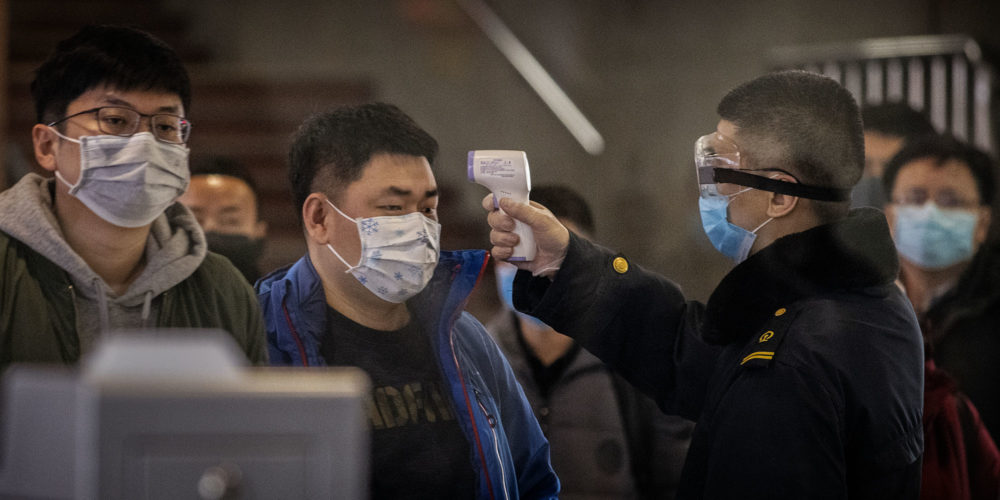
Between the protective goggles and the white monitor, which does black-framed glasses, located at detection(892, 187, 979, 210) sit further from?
the white monitor

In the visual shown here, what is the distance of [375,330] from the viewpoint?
6.92 feet

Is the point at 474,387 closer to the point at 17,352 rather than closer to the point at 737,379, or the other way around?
the point at 737,379

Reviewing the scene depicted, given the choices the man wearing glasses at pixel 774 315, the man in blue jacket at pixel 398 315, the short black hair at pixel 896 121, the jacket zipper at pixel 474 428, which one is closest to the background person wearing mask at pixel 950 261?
the short black hair at pixel 896 121

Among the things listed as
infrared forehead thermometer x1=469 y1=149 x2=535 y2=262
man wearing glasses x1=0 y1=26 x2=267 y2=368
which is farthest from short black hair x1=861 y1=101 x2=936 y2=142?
man wearing glasses x1=0 y1=26 x2=267 y2=368

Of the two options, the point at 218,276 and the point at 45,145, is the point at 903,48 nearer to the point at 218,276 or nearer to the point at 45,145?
the point at 218,276

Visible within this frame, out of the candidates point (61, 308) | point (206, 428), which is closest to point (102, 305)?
point (61, 308)

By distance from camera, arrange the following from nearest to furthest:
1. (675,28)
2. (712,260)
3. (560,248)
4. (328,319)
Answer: (328,319)
(560,248)
(712,260)
(675,28)

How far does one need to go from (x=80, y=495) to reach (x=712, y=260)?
3.42 m

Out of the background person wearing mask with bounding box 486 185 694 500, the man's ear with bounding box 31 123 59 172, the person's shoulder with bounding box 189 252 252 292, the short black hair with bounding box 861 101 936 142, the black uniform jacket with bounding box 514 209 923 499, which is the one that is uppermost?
the short black hair with bounding box 861 101 936 142

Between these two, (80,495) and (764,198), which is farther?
(764,198)

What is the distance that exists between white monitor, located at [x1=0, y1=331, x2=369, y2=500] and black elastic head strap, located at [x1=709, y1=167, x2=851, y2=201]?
1.31 metres

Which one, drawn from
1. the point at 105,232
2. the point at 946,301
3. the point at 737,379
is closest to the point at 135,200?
the point at 105,232

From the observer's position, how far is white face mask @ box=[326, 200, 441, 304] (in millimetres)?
2080

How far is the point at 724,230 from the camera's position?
2205 millimetres
